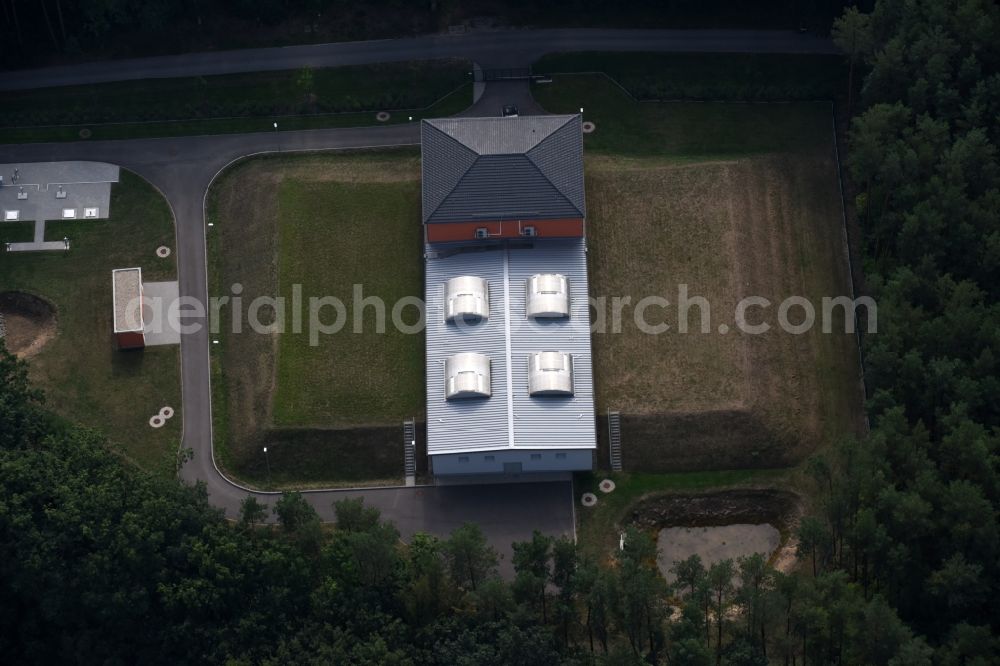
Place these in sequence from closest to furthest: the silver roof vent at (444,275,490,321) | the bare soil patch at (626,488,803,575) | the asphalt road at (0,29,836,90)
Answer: the bare soil patch at (626,488,803,575), the silver roof vent at (444,275,490,321), the asphalt road at (0,29,836,90)

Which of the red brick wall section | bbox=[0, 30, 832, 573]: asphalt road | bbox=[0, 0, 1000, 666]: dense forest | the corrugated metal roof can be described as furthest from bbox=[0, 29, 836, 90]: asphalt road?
bbox=[0, 0, 1000, 666]: dense forest

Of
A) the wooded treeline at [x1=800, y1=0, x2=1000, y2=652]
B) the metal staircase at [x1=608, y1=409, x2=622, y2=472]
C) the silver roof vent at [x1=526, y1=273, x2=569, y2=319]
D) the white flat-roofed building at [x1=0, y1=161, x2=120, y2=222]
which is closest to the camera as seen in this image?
the wooded treeline at [x1=800, y1=0, x2=1000, y2=652]

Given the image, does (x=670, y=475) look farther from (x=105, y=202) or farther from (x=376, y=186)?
(x=105, y=202)

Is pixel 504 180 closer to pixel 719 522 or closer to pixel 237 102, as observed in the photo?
pixel 237 102

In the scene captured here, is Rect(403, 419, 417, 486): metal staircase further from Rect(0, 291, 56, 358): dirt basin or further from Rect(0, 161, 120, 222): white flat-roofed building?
Rect(0, 161, 120, 222): white flat-roofed building

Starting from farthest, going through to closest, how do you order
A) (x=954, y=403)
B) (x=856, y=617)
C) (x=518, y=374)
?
(x=518, y=374) < (x=954, y=403) < (x=856, y=617)

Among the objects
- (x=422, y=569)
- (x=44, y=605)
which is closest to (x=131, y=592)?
(x=44, y=605)

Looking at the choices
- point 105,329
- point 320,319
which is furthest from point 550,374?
point 105,329

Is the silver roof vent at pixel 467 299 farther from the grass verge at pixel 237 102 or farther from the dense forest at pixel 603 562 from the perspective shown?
the grass verge at pixel 237 102
